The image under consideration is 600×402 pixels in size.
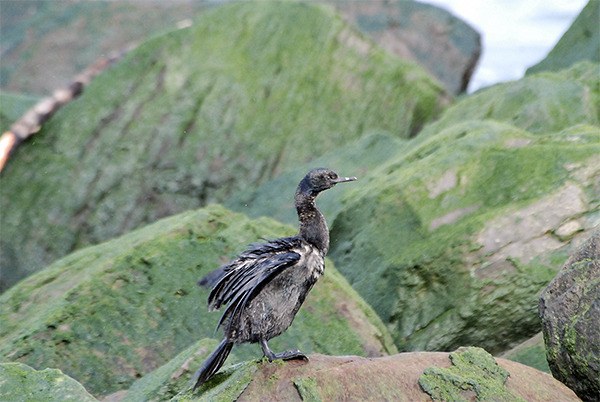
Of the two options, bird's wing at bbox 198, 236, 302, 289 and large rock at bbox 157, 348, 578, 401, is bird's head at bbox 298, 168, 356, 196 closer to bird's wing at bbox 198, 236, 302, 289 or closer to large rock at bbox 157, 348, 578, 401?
bird's wing at bbox 198, 236, 302, 289

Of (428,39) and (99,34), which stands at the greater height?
(428,39)

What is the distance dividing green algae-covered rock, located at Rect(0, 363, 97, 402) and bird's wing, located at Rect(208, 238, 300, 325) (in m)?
0.82

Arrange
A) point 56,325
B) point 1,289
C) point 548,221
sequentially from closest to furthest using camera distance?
point 56,325
point 548,221
point 1,289

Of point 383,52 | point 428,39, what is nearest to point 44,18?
point 428,39

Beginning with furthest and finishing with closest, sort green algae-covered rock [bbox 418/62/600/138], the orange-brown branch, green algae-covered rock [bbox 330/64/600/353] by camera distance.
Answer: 1. the orange-brown branch
2. green algae-covered rock [bbox 418/62/600/138]
3. green algae-covered rock [bbox 330/64/600/353]

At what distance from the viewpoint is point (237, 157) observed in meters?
13.1

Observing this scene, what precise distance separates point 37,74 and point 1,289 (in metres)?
7.83

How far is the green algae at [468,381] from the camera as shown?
17.5 ft

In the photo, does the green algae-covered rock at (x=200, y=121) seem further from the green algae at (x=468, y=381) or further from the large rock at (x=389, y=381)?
the green algae at (x=468, y=381)

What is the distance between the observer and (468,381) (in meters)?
5.43

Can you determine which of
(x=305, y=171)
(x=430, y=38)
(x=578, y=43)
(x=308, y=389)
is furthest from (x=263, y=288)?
(x=430, y=38)

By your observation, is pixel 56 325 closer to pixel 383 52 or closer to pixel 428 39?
pixel 383 52

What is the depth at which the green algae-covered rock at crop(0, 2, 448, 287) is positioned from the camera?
41.9 feet

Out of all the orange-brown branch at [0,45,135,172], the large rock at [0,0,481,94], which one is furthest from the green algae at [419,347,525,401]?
the large rock at [0,0,481,94]
